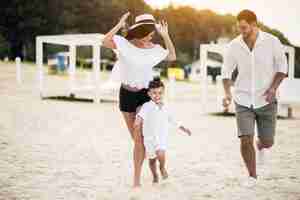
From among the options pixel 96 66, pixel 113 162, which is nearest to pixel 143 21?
pixel 113 162

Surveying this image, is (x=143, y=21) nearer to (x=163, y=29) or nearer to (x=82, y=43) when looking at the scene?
(x=163, y=29)

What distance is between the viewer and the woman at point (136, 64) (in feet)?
19.1

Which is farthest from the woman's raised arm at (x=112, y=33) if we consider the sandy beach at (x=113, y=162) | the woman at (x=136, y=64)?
the sandy beach at (x=113, y=162)

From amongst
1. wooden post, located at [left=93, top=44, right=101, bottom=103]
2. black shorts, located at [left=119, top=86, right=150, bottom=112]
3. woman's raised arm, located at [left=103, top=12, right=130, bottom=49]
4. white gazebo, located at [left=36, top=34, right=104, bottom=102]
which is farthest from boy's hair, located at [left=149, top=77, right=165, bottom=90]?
wooden post, located at [left=93, top=44, right=101, bottom=103]

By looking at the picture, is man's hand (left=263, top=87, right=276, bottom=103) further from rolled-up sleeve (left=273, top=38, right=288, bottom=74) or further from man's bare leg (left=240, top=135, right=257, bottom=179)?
man's bare leg (left=240, top=135, right=257, bottom=179)

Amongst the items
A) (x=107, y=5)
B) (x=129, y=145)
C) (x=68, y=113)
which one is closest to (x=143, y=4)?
(x=107, y=5)

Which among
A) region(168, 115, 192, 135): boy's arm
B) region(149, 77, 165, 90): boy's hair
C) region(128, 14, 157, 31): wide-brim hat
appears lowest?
region(168, 115, 192, 135): boy's arm

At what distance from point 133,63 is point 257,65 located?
127 centimetres

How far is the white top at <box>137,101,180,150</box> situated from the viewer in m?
5.80

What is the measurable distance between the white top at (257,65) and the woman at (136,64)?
31.7 inches

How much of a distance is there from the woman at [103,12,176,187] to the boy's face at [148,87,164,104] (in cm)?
8

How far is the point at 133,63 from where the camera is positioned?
585 centimetres

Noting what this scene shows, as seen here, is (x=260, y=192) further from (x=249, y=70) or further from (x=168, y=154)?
(x=168, y=154)

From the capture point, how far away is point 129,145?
9797 mm
